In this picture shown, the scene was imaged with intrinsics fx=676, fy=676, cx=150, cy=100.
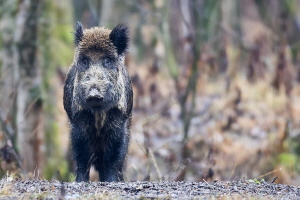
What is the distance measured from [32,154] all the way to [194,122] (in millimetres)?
5965

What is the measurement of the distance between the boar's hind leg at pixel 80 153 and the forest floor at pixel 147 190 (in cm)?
113

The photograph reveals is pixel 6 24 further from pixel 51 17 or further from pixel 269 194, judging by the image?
pixel 269 194

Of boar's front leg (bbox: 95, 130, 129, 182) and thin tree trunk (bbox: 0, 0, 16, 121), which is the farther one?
thin tree trunk (bbox: 0, 0, 16, 121)

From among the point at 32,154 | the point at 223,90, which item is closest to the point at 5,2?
the point at 32,154

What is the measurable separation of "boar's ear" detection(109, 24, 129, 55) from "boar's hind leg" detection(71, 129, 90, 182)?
47.6 inches

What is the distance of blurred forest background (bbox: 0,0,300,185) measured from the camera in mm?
12938

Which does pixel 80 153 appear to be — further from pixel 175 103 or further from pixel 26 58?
pixel 175 103

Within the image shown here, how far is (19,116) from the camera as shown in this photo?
13.3 metres

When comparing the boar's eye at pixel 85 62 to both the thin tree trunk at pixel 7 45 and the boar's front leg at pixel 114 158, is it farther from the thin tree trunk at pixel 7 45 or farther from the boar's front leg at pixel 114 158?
the thin tree trunk at pixel 7 45

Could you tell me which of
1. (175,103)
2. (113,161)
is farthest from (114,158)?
(175,103)

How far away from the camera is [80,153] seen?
26.8 feet

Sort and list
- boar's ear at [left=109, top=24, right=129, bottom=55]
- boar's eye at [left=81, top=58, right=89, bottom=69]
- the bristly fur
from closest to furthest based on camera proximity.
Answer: the bristly fur < boar's eye at [left=81, top=58, right=89, bottom=69] < boar's ear at [left=109, top=24, right=129, bottom=55]

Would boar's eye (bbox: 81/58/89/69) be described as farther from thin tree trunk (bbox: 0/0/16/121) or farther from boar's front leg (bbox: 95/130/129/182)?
thin tree trunk (bbox: 0/0/16/121)

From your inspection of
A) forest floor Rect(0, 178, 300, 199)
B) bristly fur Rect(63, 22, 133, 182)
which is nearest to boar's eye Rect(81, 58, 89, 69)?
bristly fur Rect(63, 22, 133, 182)
